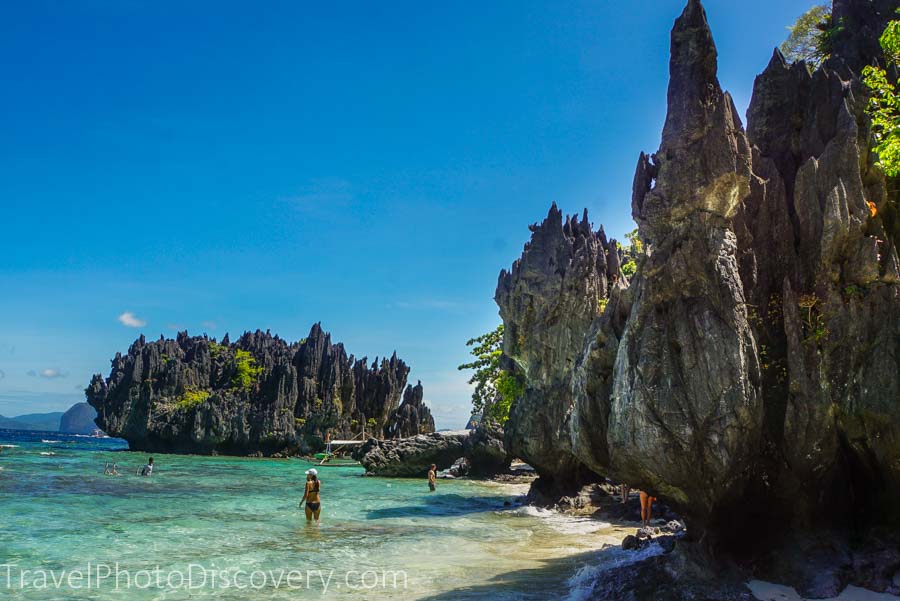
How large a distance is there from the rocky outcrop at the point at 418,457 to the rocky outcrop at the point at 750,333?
33.7 m

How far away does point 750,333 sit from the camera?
1026 centimetres

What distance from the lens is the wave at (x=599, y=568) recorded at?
11.2 metres

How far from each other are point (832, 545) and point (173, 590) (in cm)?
1251

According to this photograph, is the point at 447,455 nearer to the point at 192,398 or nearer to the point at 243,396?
the point at 243,396

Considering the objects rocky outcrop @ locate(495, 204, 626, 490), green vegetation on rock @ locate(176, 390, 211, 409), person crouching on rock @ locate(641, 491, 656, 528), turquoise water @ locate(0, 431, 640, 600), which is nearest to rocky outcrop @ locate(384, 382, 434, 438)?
green vegetation on rock @ locate(176, 390, 211, 409)

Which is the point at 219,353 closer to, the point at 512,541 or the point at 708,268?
the point at 512,541

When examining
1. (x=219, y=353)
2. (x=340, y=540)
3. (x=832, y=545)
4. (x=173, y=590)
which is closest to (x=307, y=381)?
(x=219, y=353)

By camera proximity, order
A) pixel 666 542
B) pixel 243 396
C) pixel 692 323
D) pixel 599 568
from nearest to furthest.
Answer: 1. pixel 692 323
2. pixel 599 568
3. pixel 666 542
4. pixel 243 396

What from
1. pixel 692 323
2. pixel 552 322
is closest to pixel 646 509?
pixel 552 322

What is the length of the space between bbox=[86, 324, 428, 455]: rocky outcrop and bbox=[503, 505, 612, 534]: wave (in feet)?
198

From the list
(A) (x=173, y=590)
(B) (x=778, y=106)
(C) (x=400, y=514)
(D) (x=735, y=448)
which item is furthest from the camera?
(C) (x=400, y=514)

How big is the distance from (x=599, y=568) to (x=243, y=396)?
81.7m

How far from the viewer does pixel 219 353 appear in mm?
101938

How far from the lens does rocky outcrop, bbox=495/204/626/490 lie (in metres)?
26.4
